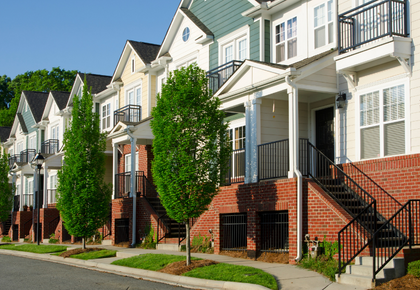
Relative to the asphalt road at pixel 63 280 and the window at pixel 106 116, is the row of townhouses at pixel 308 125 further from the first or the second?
the window at pixel 106 116

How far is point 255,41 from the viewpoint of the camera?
18562mm

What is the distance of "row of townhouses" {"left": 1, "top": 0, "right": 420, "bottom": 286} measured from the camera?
12.6 m

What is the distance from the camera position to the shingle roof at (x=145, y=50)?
2623 cm

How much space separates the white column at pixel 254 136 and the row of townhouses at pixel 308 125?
0.03m

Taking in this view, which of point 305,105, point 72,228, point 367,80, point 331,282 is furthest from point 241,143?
point 331,282

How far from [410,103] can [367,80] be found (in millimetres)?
1738

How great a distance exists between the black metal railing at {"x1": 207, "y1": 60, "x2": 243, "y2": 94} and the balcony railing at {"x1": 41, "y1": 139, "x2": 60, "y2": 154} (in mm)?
21073

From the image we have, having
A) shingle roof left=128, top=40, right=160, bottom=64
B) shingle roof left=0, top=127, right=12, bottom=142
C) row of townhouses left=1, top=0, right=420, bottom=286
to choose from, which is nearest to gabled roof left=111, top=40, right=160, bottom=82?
shingle roof left=128, top=40, right=160, bottom=64

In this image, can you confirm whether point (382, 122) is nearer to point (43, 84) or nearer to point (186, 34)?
point (186, 34)

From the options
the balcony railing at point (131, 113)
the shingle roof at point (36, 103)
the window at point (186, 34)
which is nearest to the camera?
the window at point (186, 34)

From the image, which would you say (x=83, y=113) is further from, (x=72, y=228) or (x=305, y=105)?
(x=305, y=105)

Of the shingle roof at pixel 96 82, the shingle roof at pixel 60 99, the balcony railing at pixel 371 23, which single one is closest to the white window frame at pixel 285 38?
the balcony railing at pixel 371 23

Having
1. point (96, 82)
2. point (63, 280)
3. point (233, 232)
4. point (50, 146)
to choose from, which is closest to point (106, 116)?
point (96, 82)

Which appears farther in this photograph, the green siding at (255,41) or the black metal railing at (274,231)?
the green siding at (255,41)
